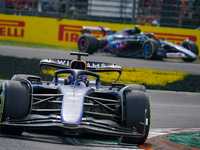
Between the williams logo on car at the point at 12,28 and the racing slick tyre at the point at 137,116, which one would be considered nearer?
the racing slick tyre at the point at 137,116

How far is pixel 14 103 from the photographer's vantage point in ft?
18.6

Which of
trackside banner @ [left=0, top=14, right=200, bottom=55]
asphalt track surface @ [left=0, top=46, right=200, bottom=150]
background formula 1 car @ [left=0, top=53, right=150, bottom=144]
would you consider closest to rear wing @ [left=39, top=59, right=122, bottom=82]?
asphalt track surface @ [left=0, top=46, right=200, bottom=150]

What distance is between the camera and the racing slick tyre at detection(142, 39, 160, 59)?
17672mm

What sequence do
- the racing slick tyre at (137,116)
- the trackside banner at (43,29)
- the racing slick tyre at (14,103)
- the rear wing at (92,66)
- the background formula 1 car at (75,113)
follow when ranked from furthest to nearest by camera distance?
the trackside banner at (43,29)
the rear wing at (92,66)
the racing slick tyre at (137,116)
the racing slick tyre at (14,103)
the background formula 1 car at (75,113)

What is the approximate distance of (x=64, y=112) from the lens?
559 centimetres

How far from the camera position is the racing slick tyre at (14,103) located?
18.5 feet

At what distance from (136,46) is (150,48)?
995 millimetres

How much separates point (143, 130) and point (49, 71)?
7.27 metres

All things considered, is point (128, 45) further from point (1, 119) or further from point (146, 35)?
point (1, 119)

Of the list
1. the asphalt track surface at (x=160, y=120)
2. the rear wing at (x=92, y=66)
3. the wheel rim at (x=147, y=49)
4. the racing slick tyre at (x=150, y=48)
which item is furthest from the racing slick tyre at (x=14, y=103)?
the wheel rim at (x=147, y=49)

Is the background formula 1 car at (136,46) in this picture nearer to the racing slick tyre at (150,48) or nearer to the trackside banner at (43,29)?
the racing slick tyre at (150,48)

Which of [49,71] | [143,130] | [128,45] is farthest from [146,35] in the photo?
[143,130]

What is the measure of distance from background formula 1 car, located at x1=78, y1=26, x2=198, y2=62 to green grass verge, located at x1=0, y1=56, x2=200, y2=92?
4.49 meters

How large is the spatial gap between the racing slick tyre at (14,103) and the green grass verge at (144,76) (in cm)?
533
